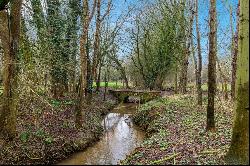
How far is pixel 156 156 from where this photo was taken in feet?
35.9

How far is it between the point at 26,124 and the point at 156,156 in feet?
24.3

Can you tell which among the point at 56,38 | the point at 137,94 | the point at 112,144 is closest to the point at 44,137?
the point at 112,144

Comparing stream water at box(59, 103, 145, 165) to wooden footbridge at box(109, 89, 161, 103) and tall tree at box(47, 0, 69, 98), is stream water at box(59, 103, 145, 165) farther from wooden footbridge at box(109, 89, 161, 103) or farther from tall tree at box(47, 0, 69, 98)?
wooden footbridge at box(109, 89, 161, 103)

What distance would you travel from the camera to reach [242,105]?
28.4 ft

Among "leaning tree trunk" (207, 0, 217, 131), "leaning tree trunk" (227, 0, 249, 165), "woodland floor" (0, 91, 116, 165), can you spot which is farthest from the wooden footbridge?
"leaning tree trunk" (227, 0, 249, 165)

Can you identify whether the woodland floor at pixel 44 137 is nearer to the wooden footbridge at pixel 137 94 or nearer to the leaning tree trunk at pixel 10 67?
the leaning tree trunk at pixel 10 67

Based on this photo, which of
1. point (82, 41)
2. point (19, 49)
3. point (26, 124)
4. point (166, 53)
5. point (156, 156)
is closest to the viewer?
point (156, 156)

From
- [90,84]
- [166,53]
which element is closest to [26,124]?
[90,84]

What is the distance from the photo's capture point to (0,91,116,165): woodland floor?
1333 centimetres

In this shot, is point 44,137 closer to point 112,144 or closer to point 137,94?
point 112,144

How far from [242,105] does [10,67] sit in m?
8.85

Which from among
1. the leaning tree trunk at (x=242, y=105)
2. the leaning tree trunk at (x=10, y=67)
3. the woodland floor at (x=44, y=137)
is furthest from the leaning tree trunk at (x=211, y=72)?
the leaning tree trunk at (x=10, y=67)

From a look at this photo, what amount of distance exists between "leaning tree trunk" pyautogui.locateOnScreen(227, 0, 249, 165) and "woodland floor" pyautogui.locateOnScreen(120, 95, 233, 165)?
500 millimetres

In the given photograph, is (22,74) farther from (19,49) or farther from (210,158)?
(210,158)
